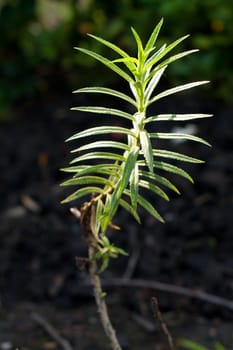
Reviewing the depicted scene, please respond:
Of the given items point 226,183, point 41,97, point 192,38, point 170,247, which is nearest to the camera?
point 170,247

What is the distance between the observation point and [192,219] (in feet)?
12.0

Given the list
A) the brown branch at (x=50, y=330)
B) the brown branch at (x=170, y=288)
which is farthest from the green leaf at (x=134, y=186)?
the brown branch at (x=170, y=288)

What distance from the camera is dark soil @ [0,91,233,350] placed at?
3055mm

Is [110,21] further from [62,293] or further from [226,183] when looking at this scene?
[62,293]

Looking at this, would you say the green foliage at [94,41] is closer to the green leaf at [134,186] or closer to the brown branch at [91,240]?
the brown branch at [91,240]

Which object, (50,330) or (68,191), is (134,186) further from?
(68,191)

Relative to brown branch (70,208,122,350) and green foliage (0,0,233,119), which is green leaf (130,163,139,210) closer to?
brown branch (70,208,122,350)

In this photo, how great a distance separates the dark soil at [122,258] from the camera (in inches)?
120

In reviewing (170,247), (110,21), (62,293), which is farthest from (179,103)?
(62,293)

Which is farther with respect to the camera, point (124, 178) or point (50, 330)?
point (50, 330)

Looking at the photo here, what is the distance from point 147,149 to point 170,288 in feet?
6.31

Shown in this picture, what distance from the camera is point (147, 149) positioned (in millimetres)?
1324

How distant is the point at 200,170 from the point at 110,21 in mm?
1301

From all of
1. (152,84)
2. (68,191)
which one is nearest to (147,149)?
(152,84)
